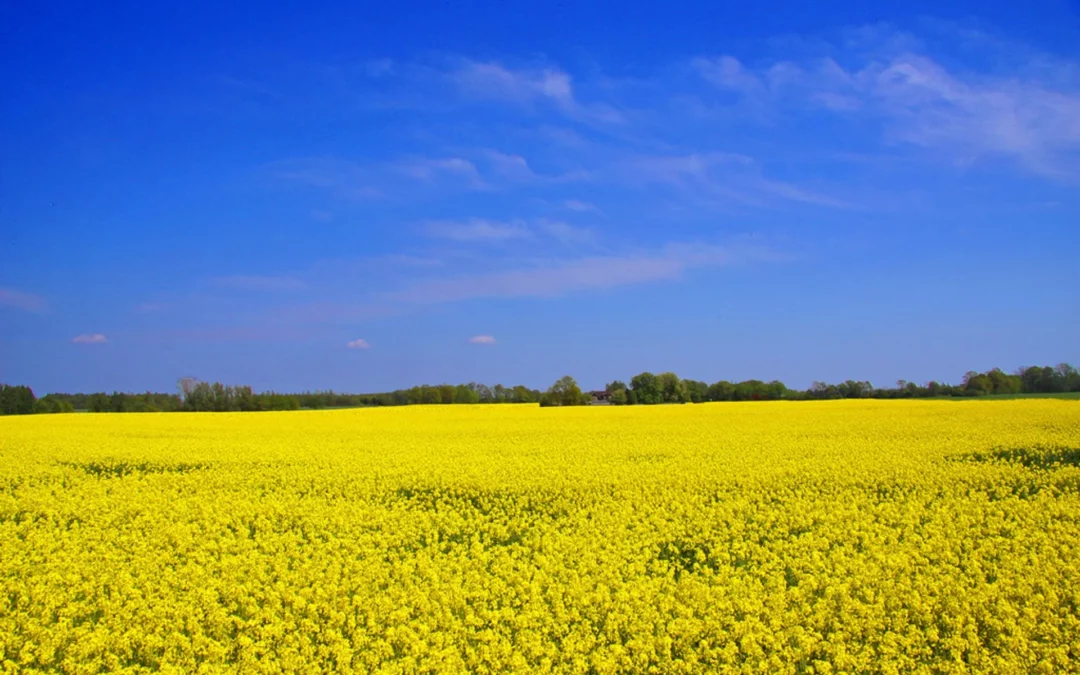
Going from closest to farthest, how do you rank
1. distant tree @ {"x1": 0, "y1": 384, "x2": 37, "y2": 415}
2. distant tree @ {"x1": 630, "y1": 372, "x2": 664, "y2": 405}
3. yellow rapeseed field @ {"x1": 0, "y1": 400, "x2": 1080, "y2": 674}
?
yellow rapeseed field @ {"x1": 0, "y1": 400, "x2": 1080, "y2": 674}
distant tree @ {"x1": 0, "y1": 384, "x2": 37, "y2": 415}
distant tree @ {"x1": 630, "y1": 372, "x2": 664, "y2": 405}

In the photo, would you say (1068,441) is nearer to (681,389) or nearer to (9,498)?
(9,498)

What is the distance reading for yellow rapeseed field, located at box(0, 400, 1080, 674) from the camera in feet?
20.5

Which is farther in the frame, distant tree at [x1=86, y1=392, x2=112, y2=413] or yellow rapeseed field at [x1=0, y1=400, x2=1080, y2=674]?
distant tree at [x1=86, y1=392, x2=112, y2=413]

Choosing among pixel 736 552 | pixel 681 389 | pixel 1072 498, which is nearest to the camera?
pixel 736 552

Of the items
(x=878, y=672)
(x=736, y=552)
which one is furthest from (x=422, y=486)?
(x=878, y=672)

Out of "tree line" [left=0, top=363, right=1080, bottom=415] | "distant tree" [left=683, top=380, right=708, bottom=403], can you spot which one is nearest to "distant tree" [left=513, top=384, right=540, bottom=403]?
"tree line" [left=0, top=363, right=1080, bottom=415]

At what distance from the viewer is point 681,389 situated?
194ft

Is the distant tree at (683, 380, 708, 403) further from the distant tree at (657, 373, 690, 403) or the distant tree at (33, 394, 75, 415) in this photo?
the distant tree at (33, 394, 75, 415)

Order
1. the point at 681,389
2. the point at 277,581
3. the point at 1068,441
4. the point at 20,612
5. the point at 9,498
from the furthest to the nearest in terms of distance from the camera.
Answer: the point at 681,389 < the point at 1068,441 < the point at 9,498 < the point at 277,581 < the point at 20,612

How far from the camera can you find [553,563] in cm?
803

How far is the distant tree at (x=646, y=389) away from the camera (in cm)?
5766

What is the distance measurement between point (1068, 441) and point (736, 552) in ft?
44.2

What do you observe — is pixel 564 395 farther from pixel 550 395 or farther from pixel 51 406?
pixel 51 406

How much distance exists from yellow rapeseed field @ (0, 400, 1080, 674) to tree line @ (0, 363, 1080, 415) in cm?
3977
